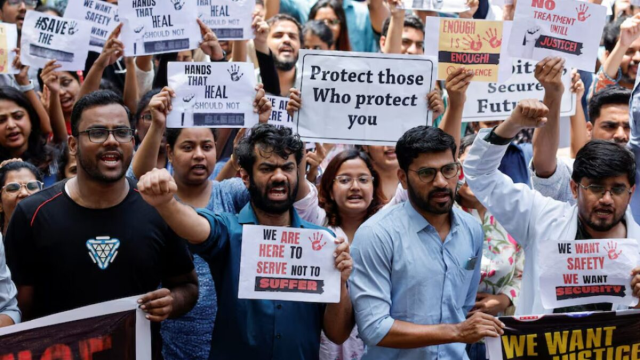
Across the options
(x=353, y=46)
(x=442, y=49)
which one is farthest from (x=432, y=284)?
(x=353, y=46)

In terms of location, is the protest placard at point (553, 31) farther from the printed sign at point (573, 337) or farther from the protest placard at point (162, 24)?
the protest placard at point (162, 24)

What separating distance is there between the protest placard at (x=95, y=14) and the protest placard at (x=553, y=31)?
3408 mm

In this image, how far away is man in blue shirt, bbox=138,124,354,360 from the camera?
15.0 feet

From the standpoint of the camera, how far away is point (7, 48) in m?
7.32

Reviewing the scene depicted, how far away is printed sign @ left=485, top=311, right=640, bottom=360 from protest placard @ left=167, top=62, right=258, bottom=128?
6.82 ft

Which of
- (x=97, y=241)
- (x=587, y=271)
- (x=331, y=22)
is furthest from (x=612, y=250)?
(x=331, y=22)

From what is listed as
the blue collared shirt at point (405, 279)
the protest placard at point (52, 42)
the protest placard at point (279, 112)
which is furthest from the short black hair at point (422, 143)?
the protest placard at point (52, 42)

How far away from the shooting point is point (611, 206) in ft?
15.8

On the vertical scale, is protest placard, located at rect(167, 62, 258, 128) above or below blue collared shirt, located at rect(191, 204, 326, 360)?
above

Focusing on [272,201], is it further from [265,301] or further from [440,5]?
[440,5]

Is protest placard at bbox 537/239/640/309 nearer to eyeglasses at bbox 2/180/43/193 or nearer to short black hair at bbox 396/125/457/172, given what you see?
short black hair at bbox 396/125/457/172

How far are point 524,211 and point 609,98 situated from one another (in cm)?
183

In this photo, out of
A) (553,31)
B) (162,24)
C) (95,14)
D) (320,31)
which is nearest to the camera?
(553,31)

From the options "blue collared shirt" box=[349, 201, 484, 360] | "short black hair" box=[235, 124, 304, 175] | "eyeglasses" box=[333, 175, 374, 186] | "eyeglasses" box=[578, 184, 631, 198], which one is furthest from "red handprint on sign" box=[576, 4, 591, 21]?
"short black hair" box=[235, 124, 304, 175]
